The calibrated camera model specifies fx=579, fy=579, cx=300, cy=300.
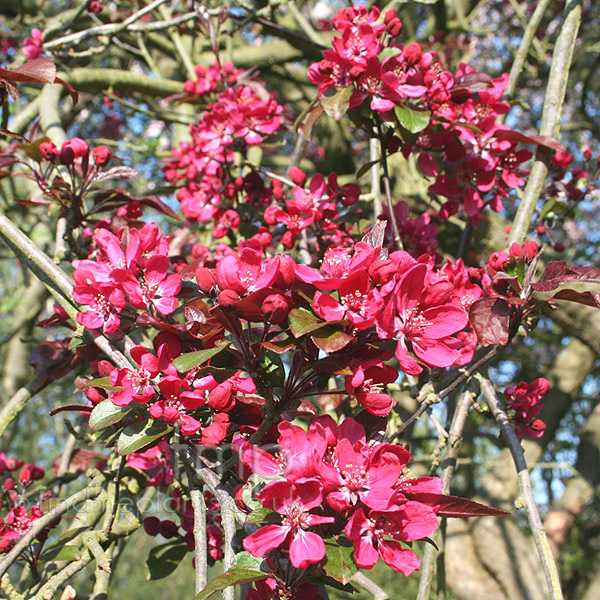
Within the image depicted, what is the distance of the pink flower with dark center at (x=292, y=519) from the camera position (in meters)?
0.84

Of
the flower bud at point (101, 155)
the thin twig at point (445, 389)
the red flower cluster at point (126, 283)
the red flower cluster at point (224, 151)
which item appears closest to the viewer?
the red flower cluster at point (126, 283)

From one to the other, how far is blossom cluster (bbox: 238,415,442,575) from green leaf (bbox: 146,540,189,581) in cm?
87

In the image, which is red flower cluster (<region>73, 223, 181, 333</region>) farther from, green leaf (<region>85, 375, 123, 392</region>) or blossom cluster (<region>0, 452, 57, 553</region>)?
blossom cluster (<region>0, 452, 57, 553</region>)

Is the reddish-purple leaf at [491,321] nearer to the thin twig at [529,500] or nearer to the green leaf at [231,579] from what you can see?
A: the thin twig at [529,500]

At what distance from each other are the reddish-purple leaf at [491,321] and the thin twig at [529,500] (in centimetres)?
31

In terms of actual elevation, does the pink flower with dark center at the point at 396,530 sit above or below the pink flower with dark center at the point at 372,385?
below

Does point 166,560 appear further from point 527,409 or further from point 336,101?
point 336,101

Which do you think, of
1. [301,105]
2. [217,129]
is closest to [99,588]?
[217,129]

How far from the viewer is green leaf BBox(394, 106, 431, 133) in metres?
1.46

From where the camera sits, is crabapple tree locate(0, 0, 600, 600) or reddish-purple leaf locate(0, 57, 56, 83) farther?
reddish-purple leaf locate(0, 57, 56, 83)

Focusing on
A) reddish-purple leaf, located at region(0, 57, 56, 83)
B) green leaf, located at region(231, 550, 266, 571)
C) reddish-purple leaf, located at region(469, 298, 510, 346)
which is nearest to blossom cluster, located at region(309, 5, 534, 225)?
reddish-purple leaf, located at region(469, 298, 510, 346)

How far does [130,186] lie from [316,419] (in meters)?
4.52

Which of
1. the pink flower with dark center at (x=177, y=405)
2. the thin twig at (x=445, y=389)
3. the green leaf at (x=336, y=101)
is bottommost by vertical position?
the thin twig at (x=445, y=389)

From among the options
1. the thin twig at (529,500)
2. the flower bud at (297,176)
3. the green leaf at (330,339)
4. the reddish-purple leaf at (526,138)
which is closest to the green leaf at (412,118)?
the reddish-purple leaf at (526,138)
